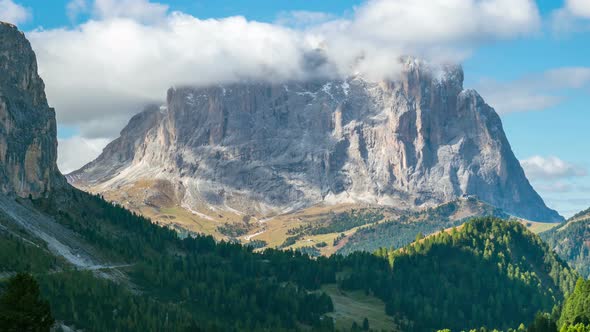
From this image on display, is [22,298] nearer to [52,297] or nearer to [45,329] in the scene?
[45,329]

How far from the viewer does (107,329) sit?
18938 cm

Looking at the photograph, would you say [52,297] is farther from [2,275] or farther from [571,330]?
[571,330]

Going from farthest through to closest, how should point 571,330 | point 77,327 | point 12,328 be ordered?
point 77,327
point 571,330
point 12,328

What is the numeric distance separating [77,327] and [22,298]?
10912 centimetres

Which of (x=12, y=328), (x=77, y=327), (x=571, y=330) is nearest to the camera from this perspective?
(x=12, y=328)

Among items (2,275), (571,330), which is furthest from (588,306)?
(2,275)

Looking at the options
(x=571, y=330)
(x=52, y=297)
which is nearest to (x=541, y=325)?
(x=571, y=330)

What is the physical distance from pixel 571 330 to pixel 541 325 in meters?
36.1

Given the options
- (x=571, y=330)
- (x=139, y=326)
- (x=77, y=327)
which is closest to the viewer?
(x=571, y=330)

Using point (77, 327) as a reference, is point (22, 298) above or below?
above

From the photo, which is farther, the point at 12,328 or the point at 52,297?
the point at 52,297

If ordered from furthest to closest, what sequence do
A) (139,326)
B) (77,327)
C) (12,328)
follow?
(139,326), (77,327), (12,328)

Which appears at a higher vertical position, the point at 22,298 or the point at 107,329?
the point at 22,298

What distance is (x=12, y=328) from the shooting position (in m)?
78.2
